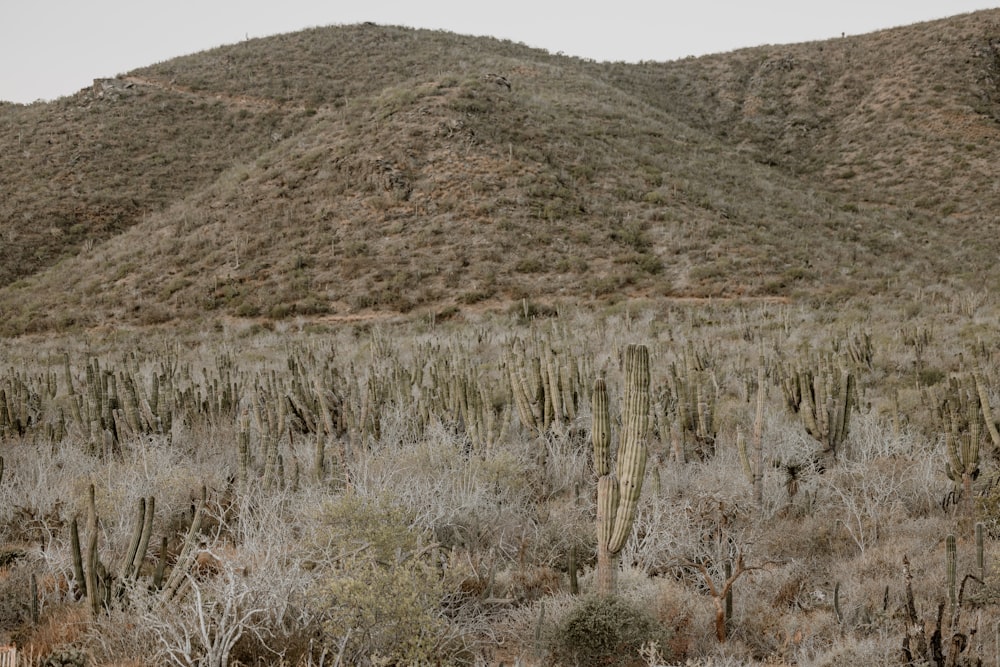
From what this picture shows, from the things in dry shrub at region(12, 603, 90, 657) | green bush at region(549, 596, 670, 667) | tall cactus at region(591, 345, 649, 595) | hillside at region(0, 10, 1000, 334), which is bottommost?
green bush at region(549, 596, 670, 667)

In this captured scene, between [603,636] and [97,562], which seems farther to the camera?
[97,562]

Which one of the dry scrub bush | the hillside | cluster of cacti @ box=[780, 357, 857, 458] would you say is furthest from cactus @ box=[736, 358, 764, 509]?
the hillside

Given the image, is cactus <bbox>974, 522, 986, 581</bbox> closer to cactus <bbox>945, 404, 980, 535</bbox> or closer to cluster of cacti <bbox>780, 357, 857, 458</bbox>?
cactus <bbox>945, 404, 980, 535</bbox>

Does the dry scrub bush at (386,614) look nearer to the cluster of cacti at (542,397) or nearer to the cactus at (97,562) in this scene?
the cactus at (97,562)

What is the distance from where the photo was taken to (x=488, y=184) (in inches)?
999

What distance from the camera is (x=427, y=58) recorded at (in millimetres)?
46188

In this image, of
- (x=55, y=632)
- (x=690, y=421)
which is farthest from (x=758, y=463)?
(x=55, y=632)

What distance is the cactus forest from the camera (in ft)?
11.7

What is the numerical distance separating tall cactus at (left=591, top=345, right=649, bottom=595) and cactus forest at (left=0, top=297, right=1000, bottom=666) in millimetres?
14

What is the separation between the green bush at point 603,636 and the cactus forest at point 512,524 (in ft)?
0.04

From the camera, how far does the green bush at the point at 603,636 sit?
11.6ft

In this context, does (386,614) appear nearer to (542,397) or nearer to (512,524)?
(512,524)

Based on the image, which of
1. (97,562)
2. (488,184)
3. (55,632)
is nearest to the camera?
(55,632)

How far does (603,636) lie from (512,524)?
1712mm
